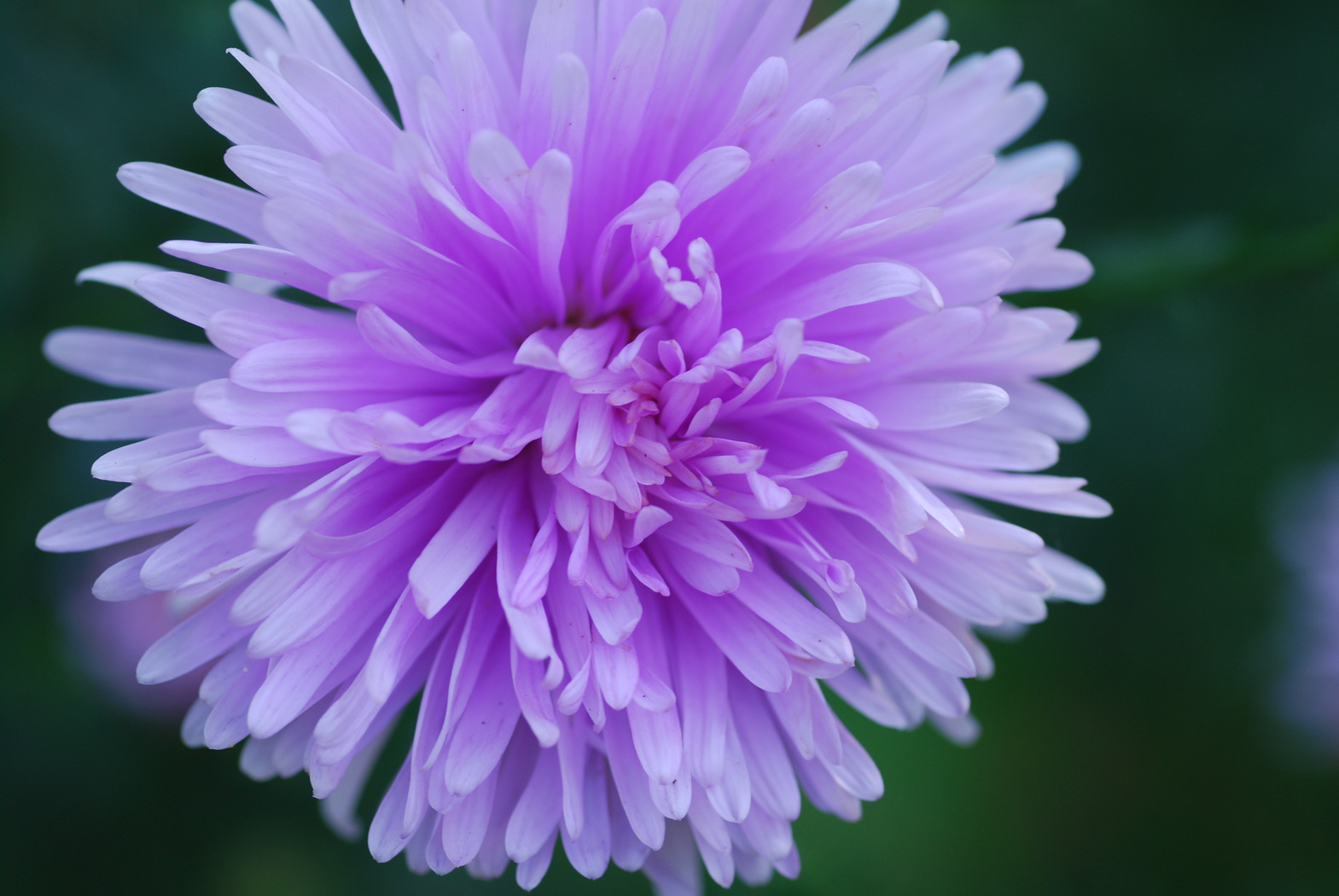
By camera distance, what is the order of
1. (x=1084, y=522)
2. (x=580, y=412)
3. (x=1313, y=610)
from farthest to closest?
1. (x=1313, y=610)
2. (x=1084, y=522)
3. (x=580, y=412)

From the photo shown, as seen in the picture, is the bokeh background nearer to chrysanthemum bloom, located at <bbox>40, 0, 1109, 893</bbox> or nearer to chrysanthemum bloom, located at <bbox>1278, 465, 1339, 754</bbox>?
chrysanthemum bloom, located at <bbox>1278, 465, 1339, 754</bbox>

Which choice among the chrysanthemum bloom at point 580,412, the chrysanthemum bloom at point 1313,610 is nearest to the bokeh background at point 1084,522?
the chrysanthemum bloom at point 1313,610

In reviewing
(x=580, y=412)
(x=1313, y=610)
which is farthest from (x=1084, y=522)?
(x=580, y=412)

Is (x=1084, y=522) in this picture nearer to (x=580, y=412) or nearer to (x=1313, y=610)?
(x=1313, y=610)

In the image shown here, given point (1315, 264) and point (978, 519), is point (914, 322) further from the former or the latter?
point (1315, 264)

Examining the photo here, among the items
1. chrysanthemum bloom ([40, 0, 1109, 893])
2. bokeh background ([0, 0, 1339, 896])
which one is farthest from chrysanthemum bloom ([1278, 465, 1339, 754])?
chrysanthemum bloom ([40, 0, 1109, 893])

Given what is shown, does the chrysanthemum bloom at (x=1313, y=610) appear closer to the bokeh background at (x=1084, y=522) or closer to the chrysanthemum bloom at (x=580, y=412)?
the bokeh background at (x=1084, y=522)
